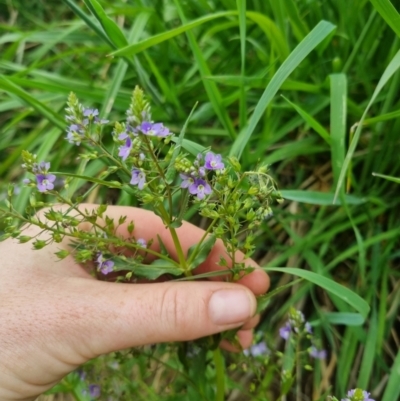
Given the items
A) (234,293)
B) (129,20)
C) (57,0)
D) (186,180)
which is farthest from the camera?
(57,0)

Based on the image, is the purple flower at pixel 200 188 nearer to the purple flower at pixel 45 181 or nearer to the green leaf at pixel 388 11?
the purple flower at pixel 45 181

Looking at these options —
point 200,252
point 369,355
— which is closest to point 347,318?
point 369,355

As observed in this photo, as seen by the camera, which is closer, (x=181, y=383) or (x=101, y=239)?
(x=101, y=239)

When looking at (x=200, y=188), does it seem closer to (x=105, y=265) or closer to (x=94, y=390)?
(x=105, y=265)

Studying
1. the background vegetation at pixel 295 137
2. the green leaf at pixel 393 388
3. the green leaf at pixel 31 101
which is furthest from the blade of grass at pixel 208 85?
the green leaf at pixel 393 388

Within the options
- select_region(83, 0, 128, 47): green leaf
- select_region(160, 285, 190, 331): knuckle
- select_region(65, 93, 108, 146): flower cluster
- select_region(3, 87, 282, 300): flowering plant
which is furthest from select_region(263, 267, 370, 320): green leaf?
select_region(83, 0, 128, 47): green leaf

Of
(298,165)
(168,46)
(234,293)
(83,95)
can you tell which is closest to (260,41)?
(168,46)

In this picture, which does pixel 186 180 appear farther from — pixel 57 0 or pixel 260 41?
pixel 57 0
